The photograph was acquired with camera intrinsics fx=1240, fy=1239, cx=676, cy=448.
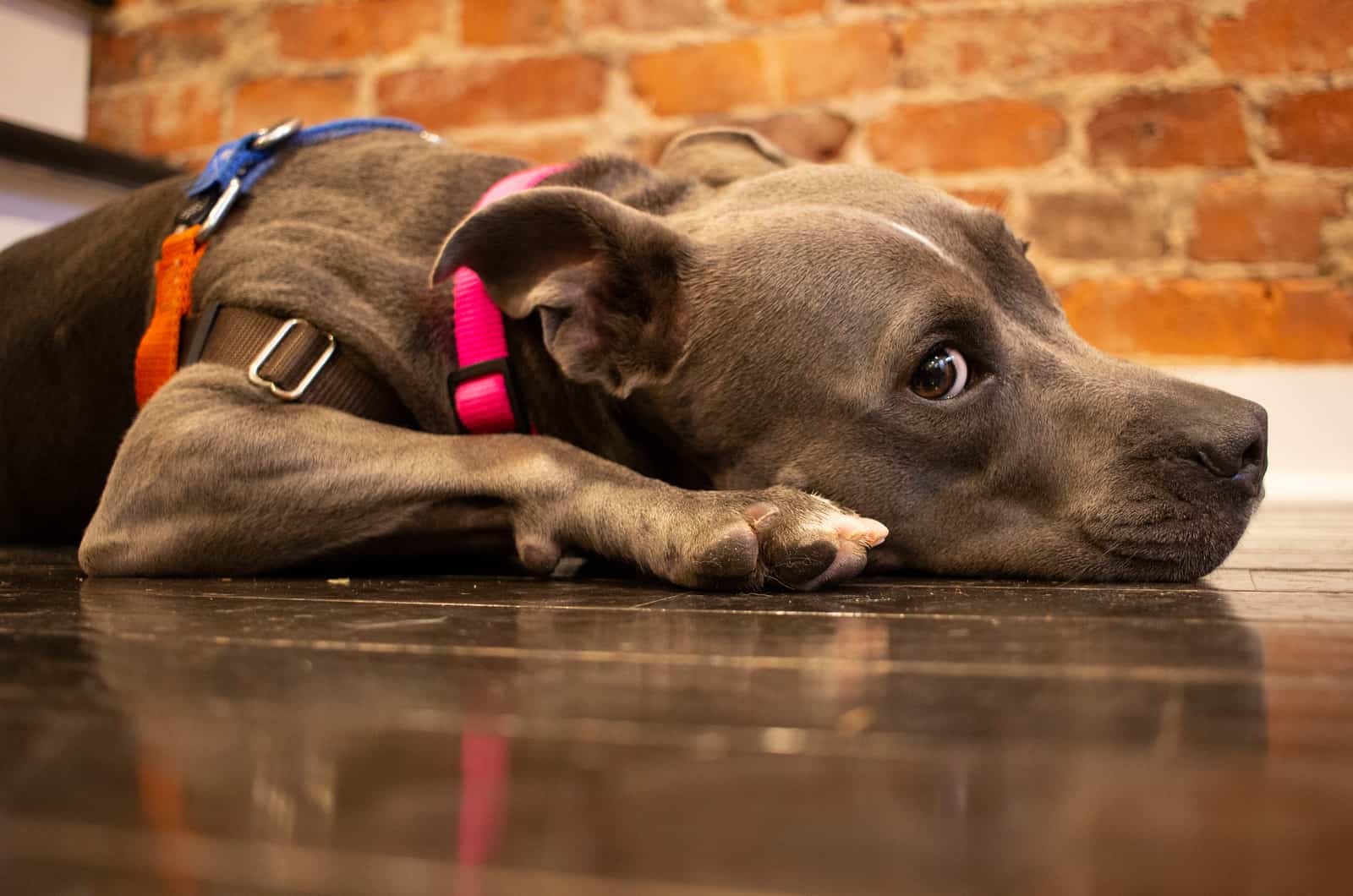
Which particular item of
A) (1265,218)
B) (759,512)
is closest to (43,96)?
(759,512)

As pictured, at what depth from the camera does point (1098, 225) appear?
320 cm

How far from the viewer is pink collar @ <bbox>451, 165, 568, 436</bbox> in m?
1.79

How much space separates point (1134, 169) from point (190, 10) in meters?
2.88

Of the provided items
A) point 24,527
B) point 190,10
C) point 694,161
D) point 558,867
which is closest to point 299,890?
point 558,867

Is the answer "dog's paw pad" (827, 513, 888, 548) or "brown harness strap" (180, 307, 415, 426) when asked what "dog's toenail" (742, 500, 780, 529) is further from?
"brown harness strap" (180, 307, 415, 426)

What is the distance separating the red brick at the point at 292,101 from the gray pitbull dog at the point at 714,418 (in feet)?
6.67

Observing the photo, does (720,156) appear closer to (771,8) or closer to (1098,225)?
(771,8)

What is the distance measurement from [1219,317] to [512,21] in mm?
2079

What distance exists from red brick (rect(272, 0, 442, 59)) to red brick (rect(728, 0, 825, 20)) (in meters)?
0.88

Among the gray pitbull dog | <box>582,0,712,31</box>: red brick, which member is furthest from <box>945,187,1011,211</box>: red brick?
the gray pitbull dog

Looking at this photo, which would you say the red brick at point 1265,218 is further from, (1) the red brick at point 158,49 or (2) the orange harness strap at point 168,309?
(1) the red brick at point 158,49

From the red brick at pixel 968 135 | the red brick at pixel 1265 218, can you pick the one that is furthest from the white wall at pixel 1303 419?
the red brick at pixel 968 135

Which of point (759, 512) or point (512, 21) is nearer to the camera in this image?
point (759, 512)

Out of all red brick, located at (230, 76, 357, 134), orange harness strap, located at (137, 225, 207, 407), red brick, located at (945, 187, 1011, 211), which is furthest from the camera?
red brick, located at (230, 76, 357, 134)
